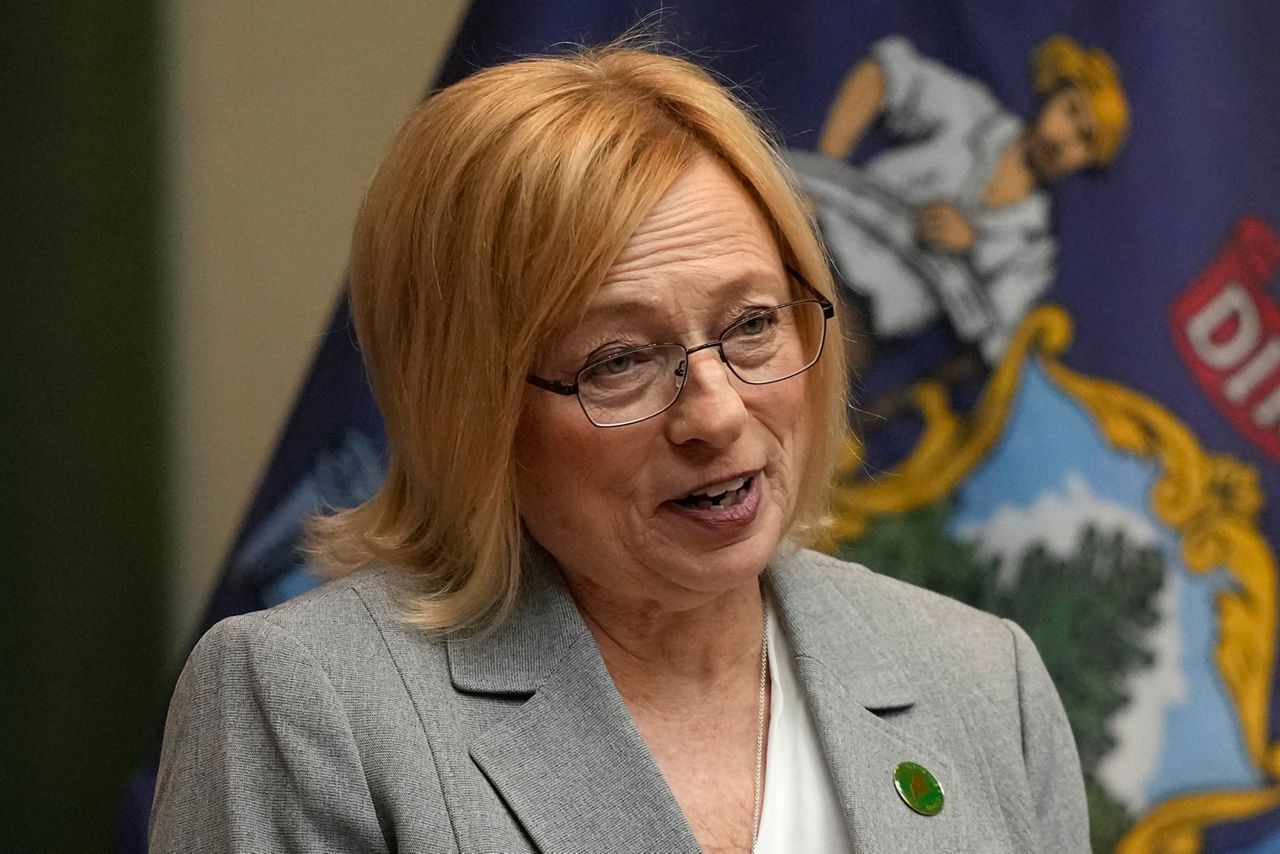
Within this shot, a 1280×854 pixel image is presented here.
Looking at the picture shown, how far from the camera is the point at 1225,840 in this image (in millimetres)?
2746

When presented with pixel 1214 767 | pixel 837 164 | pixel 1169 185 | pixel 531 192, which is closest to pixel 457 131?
pixel 531 192

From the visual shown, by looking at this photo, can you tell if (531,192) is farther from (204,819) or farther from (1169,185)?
(1169,185)

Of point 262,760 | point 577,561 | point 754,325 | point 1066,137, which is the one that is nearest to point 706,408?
point 754,325

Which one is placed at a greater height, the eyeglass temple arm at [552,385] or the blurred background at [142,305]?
the eyeglass temple arm at [552,385]

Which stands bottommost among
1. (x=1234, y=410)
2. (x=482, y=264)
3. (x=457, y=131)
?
(x=1234, y=410)

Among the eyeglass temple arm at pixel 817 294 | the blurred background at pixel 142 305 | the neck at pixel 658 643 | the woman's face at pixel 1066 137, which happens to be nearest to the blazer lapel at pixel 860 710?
the neck at pixel 658 643

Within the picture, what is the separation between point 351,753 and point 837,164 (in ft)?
5.53

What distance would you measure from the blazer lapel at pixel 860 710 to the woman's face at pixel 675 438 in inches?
8.5

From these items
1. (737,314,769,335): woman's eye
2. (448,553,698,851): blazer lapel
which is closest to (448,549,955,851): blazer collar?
(448,553,698,851): blazer lapel

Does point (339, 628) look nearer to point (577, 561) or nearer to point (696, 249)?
point (577, 561)

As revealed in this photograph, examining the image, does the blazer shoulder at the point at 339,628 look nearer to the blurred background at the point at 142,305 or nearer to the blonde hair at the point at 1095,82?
the blurred background at the point at 142,305

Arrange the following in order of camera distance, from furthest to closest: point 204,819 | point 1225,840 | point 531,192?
point 1225,840, point 531,192, point 204,819

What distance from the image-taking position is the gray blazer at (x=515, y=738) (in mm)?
1561

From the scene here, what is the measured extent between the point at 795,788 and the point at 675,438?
451 millimetres
